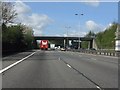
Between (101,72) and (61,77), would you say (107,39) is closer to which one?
(101,72)

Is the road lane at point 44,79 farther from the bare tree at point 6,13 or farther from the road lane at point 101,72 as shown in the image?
the bare tree at point 6,13

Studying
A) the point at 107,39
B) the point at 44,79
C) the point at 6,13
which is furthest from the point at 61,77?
the point at 107,39

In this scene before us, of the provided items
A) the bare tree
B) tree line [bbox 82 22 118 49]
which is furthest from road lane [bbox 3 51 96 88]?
tree line [bbox 82 22 118 49]

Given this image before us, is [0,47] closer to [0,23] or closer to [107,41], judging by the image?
[0,23]

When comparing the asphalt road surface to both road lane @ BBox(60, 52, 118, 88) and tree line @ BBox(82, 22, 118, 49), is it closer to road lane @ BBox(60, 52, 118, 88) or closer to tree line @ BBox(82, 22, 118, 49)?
road lane @ BBox(60, 52, 118, 88)

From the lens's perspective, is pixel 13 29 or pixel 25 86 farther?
pixel 13 29

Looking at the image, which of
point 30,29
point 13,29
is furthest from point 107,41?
point 13,29

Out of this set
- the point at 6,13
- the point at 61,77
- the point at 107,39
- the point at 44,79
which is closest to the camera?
the point at 44,79

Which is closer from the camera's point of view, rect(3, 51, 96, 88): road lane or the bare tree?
rect(3, 51, 96, 88): road lane

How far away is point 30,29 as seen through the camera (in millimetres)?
163875

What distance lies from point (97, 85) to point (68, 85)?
3.94 ft

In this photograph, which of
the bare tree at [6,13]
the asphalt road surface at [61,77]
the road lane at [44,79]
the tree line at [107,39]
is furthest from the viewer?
the tree line at [107,39]

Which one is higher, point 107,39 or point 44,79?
point 107,39

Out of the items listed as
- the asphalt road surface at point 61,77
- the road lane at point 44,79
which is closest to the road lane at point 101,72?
the asphalt road surface at point 61,77
